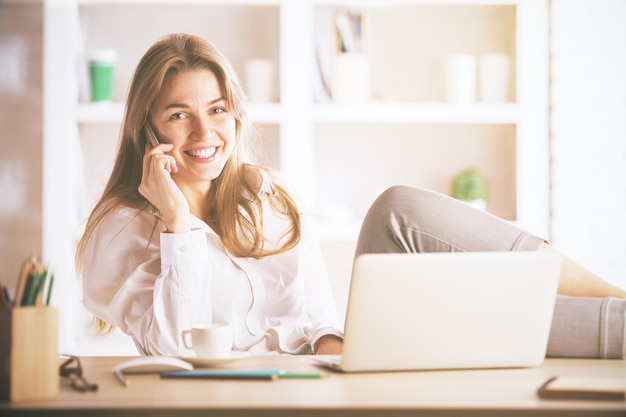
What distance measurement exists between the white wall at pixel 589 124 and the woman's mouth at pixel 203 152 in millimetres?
1708

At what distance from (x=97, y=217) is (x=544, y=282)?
1.16 meters

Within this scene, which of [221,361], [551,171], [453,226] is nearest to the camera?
[221,361]

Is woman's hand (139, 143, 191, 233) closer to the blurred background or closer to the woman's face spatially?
the woman's face

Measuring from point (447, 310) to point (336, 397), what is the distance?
0.28 meters

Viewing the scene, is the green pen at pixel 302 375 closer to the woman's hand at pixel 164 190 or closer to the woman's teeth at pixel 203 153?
the woman's hand at pixel 164 190

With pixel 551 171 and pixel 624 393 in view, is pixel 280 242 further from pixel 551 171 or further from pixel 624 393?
pixel 551 171

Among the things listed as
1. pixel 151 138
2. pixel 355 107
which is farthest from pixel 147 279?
pixel 355 107

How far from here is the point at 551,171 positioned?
128 inches

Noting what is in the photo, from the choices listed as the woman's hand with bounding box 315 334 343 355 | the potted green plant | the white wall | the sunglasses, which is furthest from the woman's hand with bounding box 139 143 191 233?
the white wall

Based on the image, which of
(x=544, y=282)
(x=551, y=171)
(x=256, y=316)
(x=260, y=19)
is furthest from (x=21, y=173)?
A: (x=544, y=282)

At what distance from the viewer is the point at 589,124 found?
325 cm

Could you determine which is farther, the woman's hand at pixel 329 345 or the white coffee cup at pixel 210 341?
the woman's hand at pixel 329 345

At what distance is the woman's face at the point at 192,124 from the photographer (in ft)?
6.79

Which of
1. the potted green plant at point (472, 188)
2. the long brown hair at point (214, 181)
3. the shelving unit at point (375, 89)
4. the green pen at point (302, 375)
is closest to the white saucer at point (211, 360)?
the green pen at point (302, 375)
